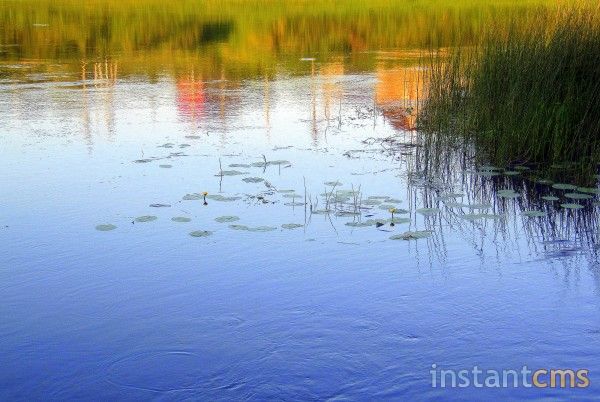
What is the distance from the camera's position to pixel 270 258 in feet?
15.6

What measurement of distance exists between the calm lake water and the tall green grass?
0.30 metres

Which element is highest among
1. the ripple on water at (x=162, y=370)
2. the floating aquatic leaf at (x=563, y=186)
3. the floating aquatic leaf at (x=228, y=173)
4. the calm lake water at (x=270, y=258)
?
the floating aquatic leaf at (x=228, y=173)

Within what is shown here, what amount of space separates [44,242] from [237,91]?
5937 mm

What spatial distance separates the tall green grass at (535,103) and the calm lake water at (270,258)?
0.30 meters

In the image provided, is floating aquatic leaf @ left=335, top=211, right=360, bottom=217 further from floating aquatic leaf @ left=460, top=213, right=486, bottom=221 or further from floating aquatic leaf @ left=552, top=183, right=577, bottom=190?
floating aquatic leaf @ left=552, top=183, right=577, bottom=190

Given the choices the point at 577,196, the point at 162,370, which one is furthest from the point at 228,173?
the point at 162,370

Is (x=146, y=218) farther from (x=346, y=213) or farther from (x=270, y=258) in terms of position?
(x=346, y=213)

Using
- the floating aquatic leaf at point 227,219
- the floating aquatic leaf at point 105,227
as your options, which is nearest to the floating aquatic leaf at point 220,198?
the floating aquatic leaf at point 227,219

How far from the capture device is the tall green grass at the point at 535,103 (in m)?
6.66

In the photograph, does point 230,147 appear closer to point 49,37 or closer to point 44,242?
point 44,242

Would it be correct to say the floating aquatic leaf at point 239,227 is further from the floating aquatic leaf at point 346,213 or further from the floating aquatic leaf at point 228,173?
the floating aquatic leaf at point 228,173

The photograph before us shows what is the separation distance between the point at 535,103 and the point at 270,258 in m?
2.79

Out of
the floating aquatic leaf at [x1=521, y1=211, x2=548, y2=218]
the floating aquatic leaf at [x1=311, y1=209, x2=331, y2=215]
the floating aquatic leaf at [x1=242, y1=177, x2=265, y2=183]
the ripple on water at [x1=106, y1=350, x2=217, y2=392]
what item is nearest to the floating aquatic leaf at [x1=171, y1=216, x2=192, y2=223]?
the floating aquatic leaf at [x1=311, y1=209, x2=331, y2=215]

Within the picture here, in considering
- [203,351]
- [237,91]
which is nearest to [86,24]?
[237,91]
